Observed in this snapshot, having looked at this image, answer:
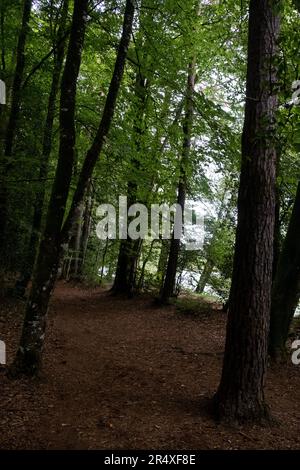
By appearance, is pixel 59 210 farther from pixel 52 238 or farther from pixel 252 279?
pixel 252 279

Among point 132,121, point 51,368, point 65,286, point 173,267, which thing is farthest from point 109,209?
point 51,368

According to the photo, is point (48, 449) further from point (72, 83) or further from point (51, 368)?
point (72, 83)

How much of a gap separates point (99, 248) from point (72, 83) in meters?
19.8

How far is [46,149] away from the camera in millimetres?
10188

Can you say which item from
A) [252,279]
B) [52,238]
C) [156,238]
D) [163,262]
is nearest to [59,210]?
[52,238]

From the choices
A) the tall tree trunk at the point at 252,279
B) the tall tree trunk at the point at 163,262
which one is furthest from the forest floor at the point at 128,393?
the tall tree trunk at the point at 163,262

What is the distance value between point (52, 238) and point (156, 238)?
32.6 feet

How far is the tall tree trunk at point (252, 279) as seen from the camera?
527 cm

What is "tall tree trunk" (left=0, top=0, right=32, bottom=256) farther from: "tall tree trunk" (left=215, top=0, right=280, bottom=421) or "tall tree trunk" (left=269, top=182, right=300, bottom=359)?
"tall tree trunk" (left=269, top=182, right=300, bottom=359)

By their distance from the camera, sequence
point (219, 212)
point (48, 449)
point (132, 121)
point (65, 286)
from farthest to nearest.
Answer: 1. point (65, 286)
2. point (219, 212)
3. point (132, 121)
4. point (48, 449)

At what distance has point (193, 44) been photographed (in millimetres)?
11977

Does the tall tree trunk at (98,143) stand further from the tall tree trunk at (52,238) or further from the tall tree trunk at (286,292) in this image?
the tall tree trunk at (286,292)

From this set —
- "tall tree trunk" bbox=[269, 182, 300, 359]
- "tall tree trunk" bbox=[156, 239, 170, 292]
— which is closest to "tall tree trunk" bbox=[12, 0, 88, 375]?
"tall tree trunk" bbox=[269, 182, 300, 359]

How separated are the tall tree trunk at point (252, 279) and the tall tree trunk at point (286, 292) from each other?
10.6ft
